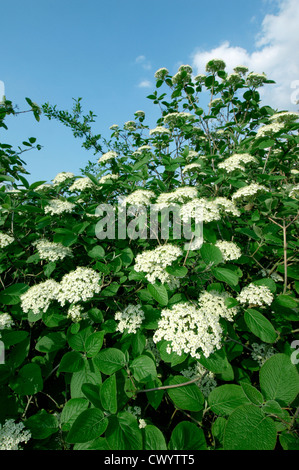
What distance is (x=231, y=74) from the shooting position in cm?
373

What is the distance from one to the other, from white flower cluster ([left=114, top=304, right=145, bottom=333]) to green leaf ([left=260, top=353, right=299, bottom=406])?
33.3 inches

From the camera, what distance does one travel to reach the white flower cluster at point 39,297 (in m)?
1.72

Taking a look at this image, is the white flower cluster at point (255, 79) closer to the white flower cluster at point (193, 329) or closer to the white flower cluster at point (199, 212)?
the white flower cluster at point (199, 212)

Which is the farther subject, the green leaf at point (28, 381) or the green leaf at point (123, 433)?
the green leaf at point (28, 381)

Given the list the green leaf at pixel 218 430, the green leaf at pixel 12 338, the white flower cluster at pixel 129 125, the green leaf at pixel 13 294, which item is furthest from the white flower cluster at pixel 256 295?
the white flower cluster at pixel 129 125

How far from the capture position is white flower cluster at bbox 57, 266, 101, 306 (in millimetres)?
1644

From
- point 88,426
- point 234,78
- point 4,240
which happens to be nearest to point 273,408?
point 88,426

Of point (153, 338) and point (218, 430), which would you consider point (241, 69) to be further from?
point (218, 430)

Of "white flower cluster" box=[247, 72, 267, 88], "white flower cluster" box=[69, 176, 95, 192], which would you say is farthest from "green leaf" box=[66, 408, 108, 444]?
"white flower cluster" box=[247, 72, 267, 88]

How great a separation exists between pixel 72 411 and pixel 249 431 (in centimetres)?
101

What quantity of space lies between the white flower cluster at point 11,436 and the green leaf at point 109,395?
56 centimetres

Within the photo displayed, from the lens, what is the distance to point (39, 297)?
175cm

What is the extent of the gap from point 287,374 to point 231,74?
4186mm
